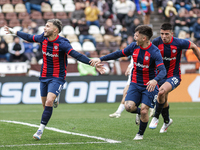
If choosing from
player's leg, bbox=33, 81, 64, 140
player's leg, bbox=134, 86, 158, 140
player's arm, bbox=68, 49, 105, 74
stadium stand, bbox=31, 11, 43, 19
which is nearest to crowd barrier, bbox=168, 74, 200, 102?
stadium stand, bbox=31, 11, 43, 19

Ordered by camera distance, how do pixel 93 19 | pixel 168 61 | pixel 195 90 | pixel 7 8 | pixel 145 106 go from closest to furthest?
pixel 145 106
pixel 168 61
pixel 195 90
pixel 93 19
pixel 7 8

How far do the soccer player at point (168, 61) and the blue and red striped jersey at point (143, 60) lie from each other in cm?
97

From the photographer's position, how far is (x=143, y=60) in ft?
21.6

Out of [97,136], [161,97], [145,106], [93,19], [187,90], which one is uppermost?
[93,19]

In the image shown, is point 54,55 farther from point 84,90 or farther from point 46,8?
point 46,8

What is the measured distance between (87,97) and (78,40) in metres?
4.95

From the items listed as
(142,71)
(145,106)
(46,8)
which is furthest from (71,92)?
(145,106)

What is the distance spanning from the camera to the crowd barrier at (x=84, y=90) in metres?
14.9

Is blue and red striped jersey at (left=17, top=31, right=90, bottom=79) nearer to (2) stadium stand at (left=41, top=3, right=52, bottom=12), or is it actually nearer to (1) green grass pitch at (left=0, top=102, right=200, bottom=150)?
(1) green grass pitch at (left=0, top=102, right=200, bottom=150)

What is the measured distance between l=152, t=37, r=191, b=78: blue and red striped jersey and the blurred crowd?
10.0m

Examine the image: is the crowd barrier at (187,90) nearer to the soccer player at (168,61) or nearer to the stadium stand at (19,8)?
the soccer player at (168,61)

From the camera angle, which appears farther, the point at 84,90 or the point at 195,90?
the point at 195,90

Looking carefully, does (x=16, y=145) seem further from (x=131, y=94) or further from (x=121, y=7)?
(x=121, y=7)

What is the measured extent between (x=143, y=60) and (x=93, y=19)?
45.3 feet
